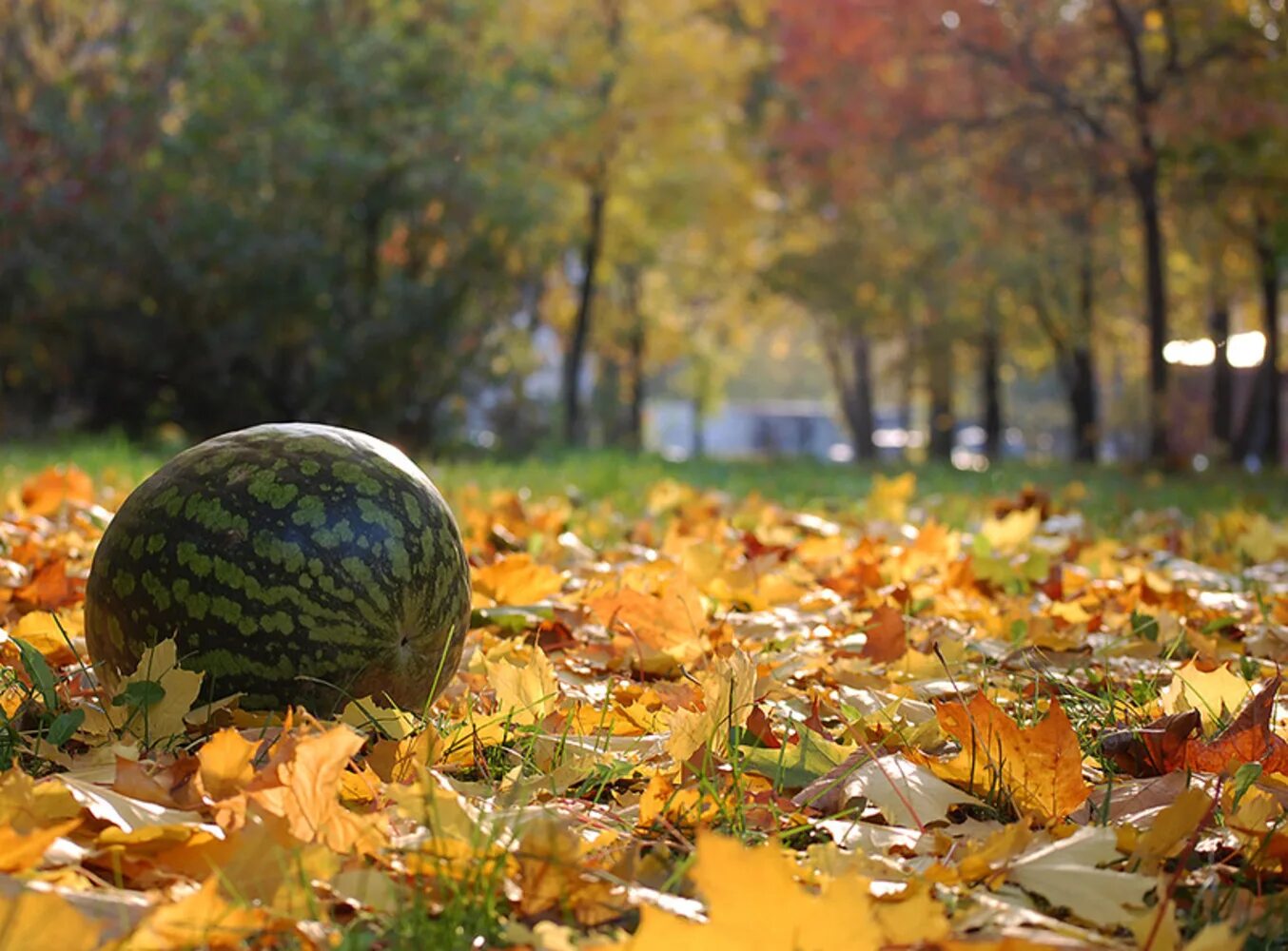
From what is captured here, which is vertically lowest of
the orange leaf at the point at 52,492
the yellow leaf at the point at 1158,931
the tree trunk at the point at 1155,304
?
the yellow leaf at the point at 1158,931

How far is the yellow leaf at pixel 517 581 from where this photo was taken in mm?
2809

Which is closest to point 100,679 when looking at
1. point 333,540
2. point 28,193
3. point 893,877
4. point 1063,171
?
point 333,540

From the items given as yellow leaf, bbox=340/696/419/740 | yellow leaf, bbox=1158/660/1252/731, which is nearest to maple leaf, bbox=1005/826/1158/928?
yellow leaf, bbox=1158/660/1252/731

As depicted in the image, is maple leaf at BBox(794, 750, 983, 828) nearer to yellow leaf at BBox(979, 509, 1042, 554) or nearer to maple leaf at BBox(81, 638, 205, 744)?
maple leaf at BBox(81, 638, 205, 744)

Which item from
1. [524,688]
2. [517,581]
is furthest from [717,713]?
[517,581]

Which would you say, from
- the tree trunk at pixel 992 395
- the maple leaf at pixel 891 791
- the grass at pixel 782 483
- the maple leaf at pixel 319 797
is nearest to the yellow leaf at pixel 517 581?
the maple leaf at pixel 891 791

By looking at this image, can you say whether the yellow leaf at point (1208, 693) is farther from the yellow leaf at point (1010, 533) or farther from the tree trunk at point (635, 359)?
the tree trunk at point (635, 359)

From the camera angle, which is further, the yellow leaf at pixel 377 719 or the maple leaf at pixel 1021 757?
the yellow leaf at pixel 377 719

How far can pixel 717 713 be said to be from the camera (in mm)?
1680

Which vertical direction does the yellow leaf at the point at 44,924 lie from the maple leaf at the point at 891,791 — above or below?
above

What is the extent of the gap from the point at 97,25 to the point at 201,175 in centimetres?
173

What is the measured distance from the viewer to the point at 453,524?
2121 mm

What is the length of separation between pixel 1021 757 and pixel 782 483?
6.82 meters

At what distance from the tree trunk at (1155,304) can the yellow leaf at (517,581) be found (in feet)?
34.8
